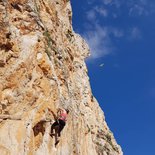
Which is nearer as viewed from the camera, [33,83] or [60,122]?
[33,83]

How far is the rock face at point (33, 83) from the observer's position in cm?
2075

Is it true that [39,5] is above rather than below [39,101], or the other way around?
above

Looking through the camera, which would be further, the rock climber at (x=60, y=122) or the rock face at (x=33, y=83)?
the rock climber at (x=60, y=122)

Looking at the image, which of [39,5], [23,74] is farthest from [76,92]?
[23,74]

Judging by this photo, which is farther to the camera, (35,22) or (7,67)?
(35,22)

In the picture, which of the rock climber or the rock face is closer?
the rock face

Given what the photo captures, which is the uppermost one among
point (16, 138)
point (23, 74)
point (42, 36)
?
point (42, 36)

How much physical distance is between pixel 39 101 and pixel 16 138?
3.34 m

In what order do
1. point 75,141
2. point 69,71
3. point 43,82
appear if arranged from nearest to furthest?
point 43,82 → point 75,141 → point 69,71

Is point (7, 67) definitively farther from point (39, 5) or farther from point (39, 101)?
point (39, 5)

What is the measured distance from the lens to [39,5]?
2830 cm

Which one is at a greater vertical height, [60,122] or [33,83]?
[33,83]

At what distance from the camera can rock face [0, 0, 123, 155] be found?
20.8 m

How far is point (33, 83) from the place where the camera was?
74.2ft
